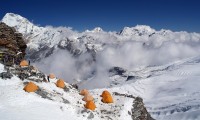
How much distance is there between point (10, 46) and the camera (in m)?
70.6

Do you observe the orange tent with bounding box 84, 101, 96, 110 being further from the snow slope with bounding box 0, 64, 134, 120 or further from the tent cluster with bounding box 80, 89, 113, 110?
the snow slope with bounding box 0, 64, 134, 120

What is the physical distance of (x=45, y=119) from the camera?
4641cm

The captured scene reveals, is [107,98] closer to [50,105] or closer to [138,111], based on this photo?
[138,111]

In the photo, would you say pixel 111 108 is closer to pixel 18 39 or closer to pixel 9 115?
pixel 9 115

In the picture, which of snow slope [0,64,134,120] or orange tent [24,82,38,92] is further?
orange tent [24,82,38,92]

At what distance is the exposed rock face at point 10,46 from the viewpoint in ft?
223

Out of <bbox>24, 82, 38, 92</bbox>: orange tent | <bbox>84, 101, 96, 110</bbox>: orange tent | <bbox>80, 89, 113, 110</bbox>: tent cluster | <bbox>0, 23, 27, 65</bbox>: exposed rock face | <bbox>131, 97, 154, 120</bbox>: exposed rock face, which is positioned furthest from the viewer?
<bbox>0, 23, 27, 65</bbox>: exposed rock face

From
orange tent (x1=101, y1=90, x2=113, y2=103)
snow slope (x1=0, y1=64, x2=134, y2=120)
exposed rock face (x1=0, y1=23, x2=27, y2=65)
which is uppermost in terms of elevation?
exposed rock face (x1=0, y1=23, x2=27, y2=65)

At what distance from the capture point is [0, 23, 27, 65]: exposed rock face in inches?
2675

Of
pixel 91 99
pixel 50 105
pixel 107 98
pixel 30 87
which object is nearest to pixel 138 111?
pixel 107 98

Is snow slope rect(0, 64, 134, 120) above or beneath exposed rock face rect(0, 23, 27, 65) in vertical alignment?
beneath

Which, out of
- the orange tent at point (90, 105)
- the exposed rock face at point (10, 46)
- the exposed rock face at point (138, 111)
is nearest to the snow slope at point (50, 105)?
the orange tent at point (90, 105)

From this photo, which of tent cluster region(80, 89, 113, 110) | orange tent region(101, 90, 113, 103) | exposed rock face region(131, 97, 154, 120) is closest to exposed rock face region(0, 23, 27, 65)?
tent cluster region(80, 89, 113, 110)

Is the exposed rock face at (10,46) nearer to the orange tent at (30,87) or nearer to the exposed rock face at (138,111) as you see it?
the orange tent at (30,87)
